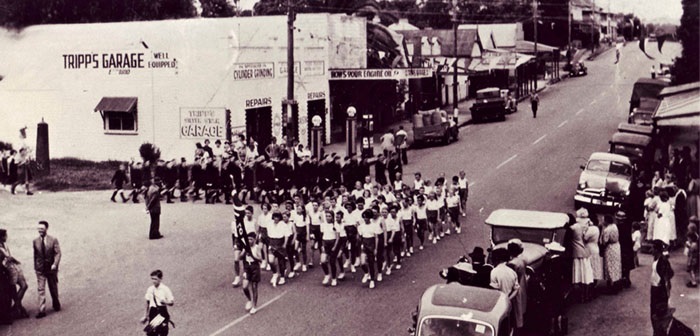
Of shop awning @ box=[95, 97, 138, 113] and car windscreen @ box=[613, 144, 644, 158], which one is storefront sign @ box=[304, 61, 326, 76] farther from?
car windscreen @ box=[613, 144, 644, 158]

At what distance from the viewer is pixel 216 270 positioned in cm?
1908

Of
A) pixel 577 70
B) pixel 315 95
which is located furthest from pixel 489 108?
pixel 577 70

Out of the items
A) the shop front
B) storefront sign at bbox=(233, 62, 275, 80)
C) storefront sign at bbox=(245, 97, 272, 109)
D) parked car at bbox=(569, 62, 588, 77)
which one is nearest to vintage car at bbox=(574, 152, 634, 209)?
the shop front

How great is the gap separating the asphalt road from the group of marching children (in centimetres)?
37

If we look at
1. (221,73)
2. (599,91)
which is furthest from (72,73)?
(599,91)

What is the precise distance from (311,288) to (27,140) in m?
22.8

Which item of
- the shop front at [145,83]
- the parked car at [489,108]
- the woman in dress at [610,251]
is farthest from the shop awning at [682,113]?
the parked car at [489,108]

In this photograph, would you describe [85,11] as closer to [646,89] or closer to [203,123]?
[203,123]

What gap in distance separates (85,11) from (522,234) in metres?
36.4

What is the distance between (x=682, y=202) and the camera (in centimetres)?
2052

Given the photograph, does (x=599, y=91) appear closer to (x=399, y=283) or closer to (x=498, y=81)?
(x=498, y=81)

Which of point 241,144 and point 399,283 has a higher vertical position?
point 241,144

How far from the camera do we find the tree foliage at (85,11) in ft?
120

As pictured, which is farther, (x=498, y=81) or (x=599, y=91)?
(x=498, y=81)
